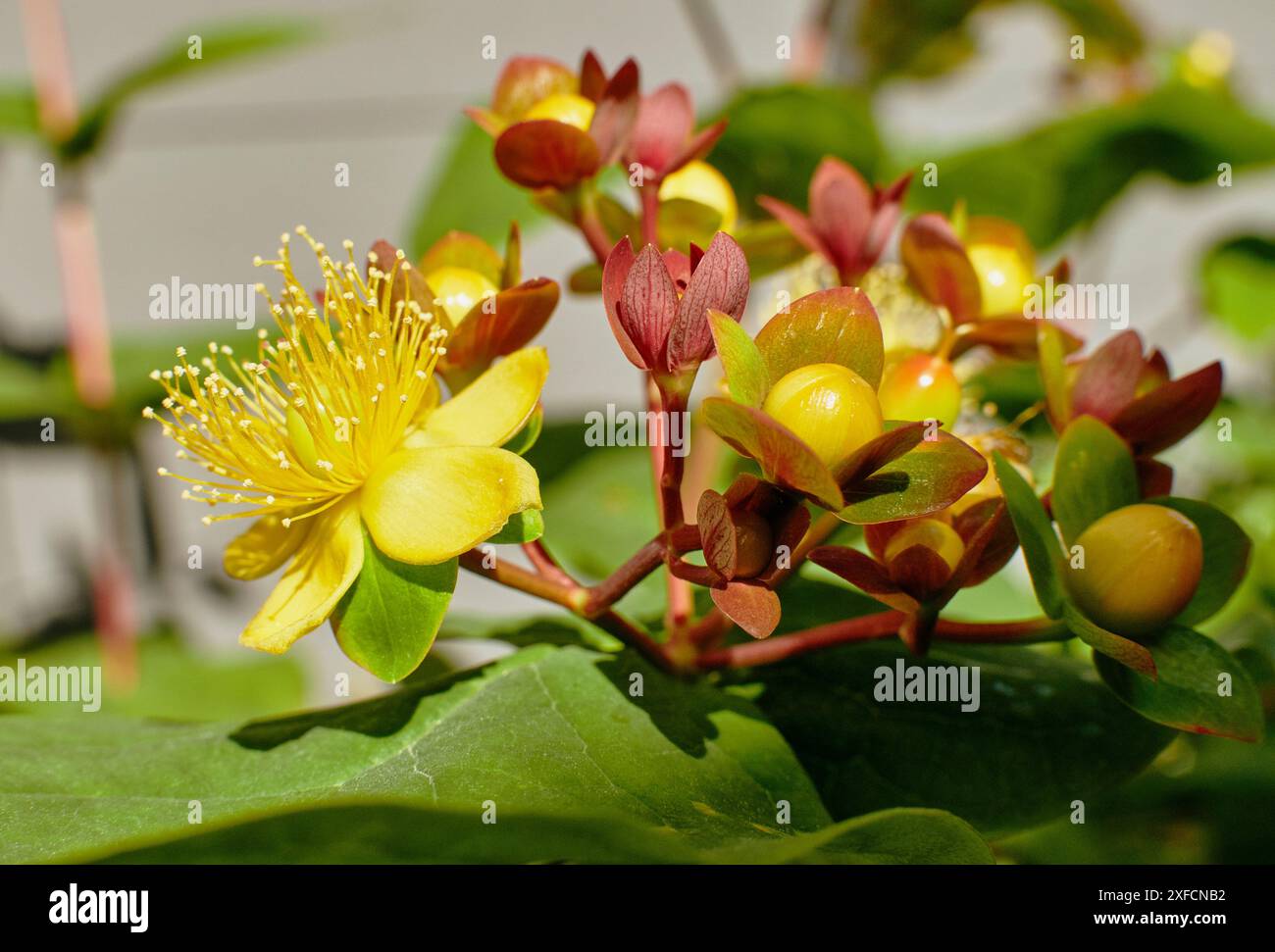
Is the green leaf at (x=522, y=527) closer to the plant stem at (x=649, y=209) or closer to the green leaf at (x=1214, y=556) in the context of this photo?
the plant stem at (x=649, y=209)

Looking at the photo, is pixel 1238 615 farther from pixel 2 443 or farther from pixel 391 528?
pixel 2 443

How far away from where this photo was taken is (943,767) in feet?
1.43

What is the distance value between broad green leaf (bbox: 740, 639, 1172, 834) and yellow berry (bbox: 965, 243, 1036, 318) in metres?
0.15

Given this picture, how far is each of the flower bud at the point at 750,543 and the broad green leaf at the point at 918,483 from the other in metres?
0.03

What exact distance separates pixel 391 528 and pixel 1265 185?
1.54 metres

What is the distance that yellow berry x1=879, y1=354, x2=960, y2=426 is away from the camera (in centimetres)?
37

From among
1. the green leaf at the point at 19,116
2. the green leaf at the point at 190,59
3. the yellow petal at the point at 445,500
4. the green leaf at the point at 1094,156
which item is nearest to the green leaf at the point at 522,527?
the yellow petal at the point at 445,500

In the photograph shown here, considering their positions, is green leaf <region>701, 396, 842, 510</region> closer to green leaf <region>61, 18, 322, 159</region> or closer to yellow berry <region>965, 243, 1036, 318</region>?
yellow berry <region>965, 243, 1036, 318</region>

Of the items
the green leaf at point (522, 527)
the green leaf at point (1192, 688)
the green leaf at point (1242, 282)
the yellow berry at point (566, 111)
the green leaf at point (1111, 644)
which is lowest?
the green leaf at point (1192, 688)

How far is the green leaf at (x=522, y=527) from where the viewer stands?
1.23ft

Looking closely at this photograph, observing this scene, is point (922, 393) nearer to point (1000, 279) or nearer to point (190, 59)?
point (1000, 279)

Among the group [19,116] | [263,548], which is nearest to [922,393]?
[263,548]

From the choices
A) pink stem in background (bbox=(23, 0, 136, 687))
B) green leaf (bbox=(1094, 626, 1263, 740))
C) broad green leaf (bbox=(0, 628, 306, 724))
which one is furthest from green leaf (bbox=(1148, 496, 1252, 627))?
pink stem in background (bbox=(23, 0, 136, 687))
